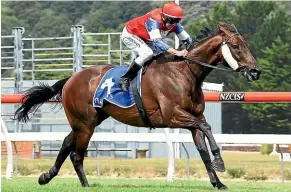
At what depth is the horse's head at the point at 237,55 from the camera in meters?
9.17

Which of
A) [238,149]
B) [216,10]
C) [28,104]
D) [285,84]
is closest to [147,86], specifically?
[28,104]

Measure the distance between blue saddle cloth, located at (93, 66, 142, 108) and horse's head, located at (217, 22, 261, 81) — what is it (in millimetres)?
987

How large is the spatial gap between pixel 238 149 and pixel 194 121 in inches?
1393

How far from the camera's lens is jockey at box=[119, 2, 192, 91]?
30.8 feet

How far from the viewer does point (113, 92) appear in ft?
31.8

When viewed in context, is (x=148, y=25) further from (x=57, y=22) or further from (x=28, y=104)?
(x=57, y=22)

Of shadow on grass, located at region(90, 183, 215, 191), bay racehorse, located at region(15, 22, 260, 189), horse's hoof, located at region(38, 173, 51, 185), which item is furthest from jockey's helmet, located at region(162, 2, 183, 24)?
horse's hoof, located at region(38, 173, 51, 185)

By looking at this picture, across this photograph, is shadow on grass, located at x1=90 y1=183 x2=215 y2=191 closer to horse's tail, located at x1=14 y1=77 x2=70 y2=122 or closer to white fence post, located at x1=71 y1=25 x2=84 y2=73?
horse's tail, located at x1=14 y1=77 x2=70 y2=122

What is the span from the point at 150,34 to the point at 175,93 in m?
0.72

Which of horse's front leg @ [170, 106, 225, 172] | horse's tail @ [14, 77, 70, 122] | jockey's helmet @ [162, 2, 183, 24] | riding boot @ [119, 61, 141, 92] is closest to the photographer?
horse's front leg @ [170, 106, 225, 172]

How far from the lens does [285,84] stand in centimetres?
4997

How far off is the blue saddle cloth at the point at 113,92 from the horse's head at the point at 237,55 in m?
0.99

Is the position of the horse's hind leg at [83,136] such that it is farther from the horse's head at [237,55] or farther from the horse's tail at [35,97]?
the horse's head at [237,55]

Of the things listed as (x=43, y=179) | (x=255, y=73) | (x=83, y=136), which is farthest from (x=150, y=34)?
(x=43, y=179)
